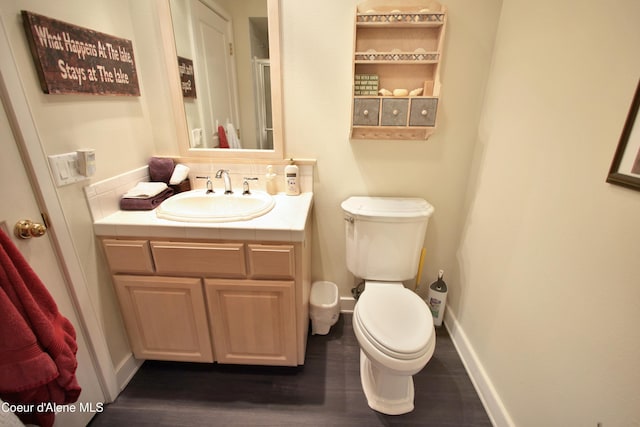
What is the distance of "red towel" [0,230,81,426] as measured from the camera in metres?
0.80

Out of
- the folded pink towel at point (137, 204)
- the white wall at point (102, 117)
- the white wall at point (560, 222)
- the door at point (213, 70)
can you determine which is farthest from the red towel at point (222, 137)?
the white wall at point (560, 222)

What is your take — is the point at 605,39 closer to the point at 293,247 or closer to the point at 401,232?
the point at 401,232

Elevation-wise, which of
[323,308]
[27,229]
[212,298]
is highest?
[27,229]

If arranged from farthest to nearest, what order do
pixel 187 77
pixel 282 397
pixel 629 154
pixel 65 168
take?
pixel 187 77
pixel 282 397
pixel 65 168
pixel 629 154

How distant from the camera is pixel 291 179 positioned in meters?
1.59

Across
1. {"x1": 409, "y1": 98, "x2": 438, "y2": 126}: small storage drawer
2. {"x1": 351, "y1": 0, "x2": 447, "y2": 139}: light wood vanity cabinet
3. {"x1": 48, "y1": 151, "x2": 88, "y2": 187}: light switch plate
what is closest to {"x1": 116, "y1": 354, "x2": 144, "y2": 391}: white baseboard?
{"x1": 48, "y1": 151, "x2": 88, "y2": 187}: light switch plate

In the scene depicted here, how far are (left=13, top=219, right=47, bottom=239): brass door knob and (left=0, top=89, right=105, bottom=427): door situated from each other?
0.01 metres

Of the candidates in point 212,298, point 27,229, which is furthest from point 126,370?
point 27,229

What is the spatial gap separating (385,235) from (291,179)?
609 millimetres

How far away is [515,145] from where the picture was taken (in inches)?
48.1

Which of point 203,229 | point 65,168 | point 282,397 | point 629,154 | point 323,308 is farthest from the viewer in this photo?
point 323,308

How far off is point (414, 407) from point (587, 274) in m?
0.98

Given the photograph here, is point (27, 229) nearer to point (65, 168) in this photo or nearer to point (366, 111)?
point (65, 168)

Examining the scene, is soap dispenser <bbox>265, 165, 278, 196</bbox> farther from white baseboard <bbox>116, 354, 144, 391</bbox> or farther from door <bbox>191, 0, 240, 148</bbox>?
white baseboard <bbox>116, 354, 144, 391</bbox>
